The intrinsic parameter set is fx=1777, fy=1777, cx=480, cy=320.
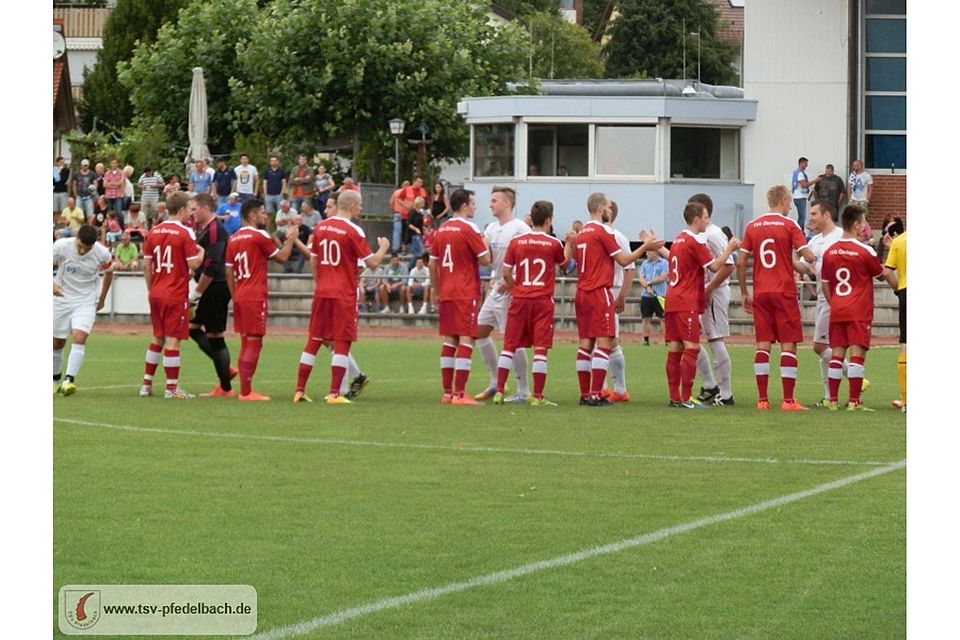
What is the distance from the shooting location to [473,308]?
18.3 metres

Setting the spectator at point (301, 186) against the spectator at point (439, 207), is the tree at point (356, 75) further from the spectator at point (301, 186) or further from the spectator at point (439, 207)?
the spectator at point (439, 207)

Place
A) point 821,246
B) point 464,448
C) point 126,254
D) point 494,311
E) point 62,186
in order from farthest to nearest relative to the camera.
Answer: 1. point 62,186
2. point 126,254
3. point 821,246
4. point 494,311
5. point 464,448

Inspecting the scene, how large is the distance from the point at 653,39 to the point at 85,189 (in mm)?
46182

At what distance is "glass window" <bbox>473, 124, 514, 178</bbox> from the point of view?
44.9m

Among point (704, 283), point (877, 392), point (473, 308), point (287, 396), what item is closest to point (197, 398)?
point (287, 396)

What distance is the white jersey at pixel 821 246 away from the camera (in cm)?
1847

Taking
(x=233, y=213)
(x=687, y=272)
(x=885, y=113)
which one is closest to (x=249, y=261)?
(x=687, y=272)

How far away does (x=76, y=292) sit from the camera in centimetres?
1919

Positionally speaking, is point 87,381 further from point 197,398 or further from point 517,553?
point 517,553

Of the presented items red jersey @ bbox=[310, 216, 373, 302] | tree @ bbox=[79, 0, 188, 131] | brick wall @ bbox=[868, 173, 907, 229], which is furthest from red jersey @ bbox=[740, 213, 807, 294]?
tree @ bbox=[79, 0, 188, 131]

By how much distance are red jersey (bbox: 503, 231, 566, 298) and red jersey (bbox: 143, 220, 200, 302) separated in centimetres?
338

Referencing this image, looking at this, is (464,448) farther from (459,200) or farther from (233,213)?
(233,213)

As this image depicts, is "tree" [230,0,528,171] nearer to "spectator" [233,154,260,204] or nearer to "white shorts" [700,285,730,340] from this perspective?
"spectator" [233,154,260,204]

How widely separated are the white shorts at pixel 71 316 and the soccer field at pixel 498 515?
105cm
